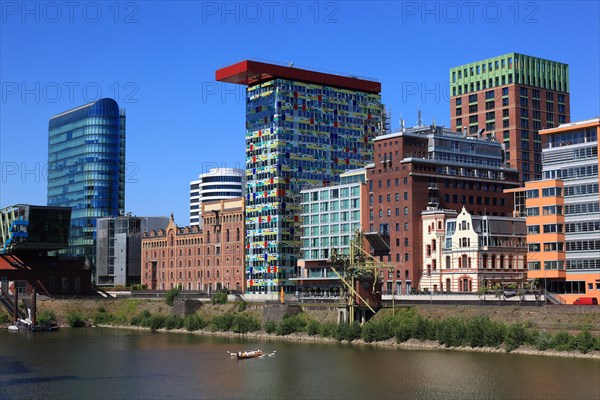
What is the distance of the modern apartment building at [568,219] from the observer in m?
142

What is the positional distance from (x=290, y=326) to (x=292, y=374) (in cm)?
5134

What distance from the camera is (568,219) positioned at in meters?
145

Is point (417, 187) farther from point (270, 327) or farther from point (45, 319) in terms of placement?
point (45, 319)

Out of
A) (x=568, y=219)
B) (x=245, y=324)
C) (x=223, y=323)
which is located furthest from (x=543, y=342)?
(x=223, y=323)

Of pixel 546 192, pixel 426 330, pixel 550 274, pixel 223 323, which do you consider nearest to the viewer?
pixel 426 330

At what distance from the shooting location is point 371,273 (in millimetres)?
153625

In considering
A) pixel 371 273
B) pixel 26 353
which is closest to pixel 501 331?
pixel 371 273

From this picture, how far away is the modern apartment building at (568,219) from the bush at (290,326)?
40.6 metres

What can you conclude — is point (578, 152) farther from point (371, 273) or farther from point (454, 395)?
point (454, 395)

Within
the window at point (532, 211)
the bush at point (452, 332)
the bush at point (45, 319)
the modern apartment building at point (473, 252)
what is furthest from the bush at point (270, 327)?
the bush at point (45, 319)

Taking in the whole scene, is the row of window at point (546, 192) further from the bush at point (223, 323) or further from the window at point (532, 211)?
the bush at point (223, 323)

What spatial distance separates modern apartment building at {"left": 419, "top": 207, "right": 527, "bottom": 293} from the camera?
16375cm

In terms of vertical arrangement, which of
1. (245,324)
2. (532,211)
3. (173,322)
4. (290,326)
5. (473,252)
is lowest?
(173,322)

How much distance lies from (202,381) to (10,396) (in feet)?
71.9
